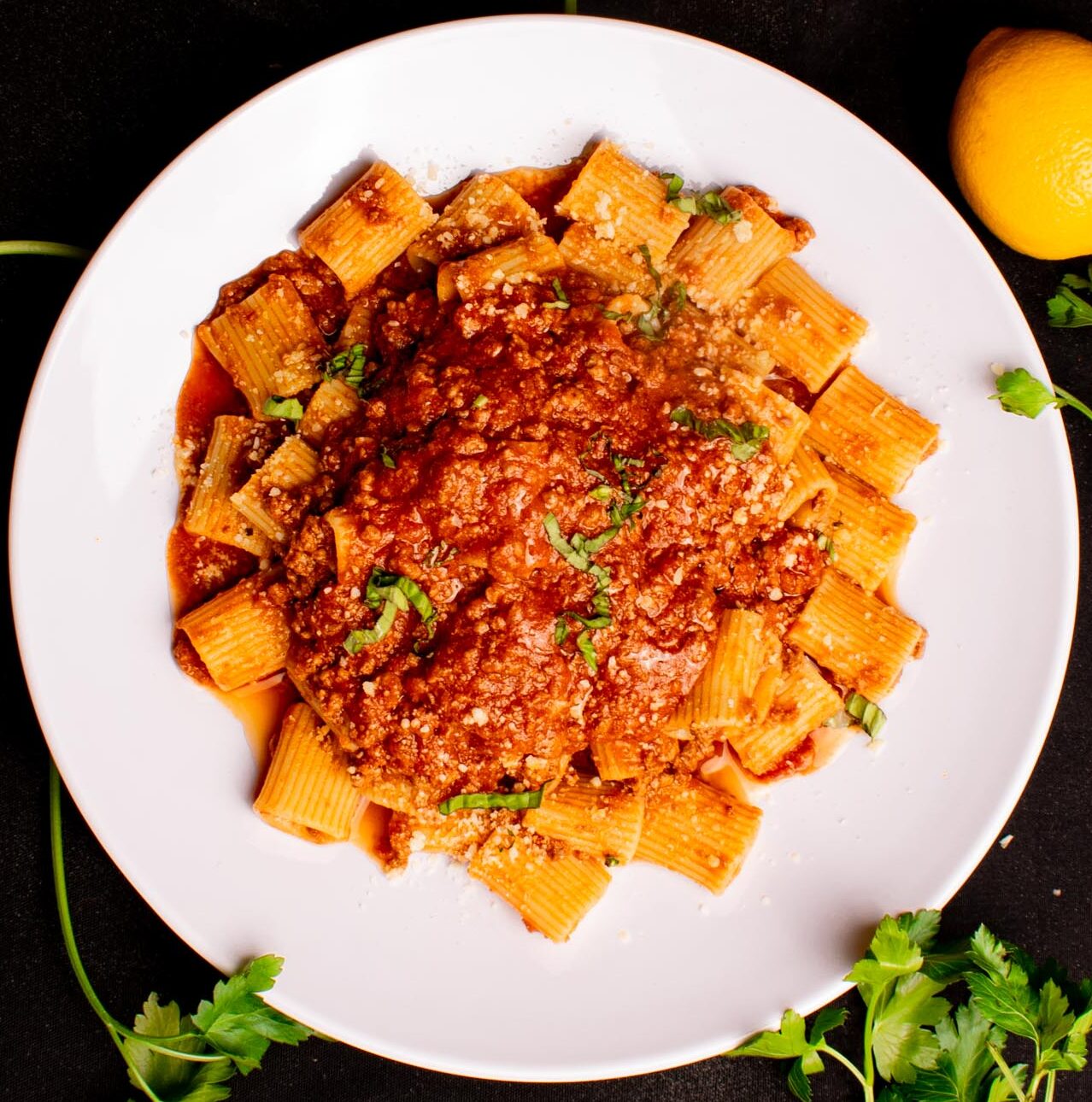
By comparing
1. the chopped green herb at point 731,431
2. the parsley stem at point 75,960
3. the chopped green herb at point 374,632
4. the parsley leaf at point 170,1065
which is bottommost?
the parsley leaf at point 170,1065

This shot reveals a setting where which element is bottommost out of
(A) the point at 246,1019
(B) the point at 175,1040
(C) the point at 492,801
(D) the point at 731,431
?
(B) the point at 175,1040

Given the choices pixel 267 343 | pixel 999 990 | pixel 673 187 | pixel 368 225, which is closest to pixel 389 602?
pixel 267 343

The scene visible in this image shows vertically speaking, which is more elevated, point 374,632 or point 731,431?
point 731,431

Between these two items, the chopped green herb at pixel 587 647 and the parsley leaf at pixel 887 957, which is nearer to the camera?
the chopped green herb at pixel 587 647

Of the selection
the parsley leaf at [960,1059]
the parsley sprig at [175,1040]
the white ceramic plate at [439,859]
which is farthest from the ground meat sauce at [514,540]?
the parsley leaf at [960,1059]

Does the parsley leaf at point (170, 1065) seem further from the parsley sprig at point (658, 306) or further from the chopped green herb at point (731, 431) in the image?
the parsley sprig at point (658, 306)

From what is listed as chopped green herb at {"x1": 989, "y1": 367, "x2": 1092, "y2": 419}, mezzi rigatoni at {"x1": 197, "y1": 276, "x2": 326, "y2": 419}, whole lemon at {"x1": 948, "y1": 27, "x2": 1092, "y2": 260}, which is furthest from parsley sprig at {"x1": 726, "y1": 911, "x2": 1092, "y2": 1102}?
mezzi rigatoni at {"x1": 197, "y1": 276, "x2": 326, "y2": 419}

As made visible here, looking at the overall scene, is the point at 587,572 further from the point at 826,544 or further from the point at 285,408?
the point at 285,408
